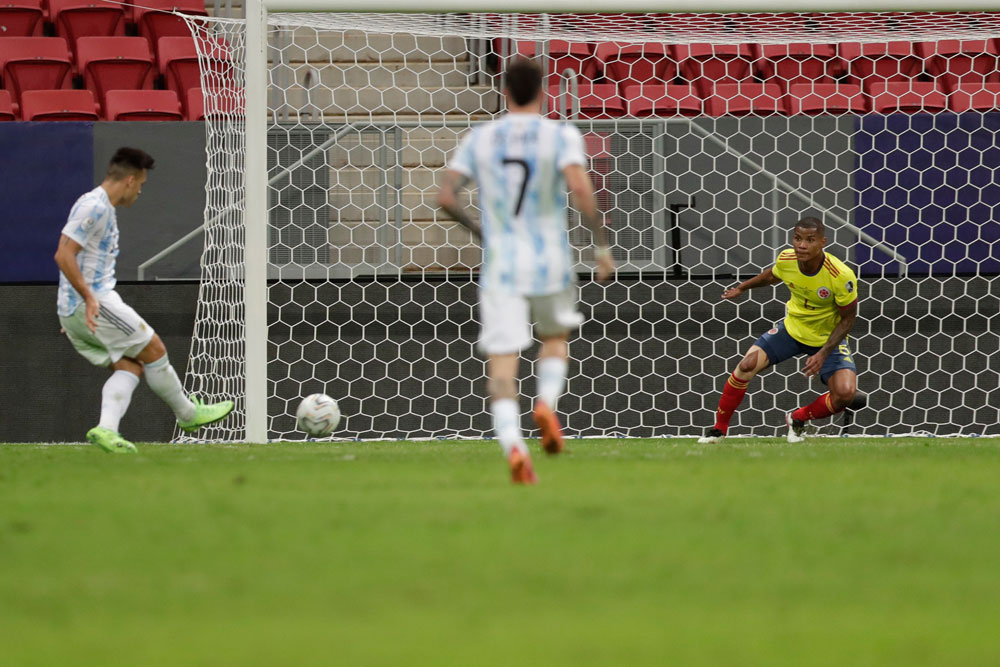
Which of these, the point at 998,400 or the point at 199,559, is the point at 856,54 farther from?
the point at 199,559

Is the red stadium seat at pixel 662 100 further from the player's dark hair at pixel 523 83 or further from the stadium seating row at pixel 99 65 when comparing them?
the player's dark hair at pixel 523 83

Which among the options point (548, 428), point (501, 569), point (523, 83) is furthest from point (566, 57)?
point (501, 569)

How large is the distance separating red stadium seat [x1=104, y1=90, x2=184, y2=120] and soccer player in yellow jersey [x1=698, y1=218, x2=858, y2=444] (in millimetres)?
4746

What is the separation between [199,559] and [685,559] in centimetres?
106

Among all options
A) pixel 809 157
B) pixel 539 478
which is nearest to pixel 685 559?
pixel 539 478

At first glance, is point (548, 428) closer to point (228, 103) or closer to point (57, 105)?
→ point (228, 103)

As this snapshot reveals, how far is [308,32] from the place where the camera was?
11.5m

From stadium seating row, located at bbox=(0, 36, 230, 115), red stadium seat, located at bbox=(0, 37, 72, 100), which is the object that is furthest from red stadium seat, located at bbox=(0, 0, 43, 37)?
red stadium seat, located at bbox=(0, 37, 72, 100)

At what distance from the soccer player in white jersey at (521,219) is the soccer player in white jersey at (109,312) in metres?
2.42

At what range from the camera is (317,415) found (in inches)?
284

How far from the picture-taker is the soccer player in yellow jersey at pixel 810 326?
292 inches

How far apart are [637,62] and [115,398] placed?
17.5ft

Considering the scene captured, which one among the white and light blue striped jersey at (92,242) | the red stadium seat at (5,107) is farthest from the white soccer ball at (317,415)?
the red stadium seat at (5,107)

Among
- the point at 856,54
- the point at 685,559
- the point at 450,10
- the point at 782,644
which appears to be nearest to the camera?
the point at 782,644
